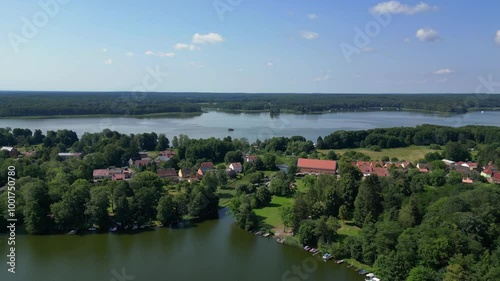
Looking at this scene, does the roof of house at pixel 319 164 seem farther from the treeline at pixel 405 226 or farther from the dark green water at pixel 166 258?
the dark green water at pixel 166 258

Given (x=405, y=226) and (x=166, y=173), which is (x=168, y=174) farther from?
(x=405, y=226)

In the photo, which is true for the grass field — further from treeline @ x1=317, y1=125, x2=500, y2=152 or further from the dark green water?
the dark green water

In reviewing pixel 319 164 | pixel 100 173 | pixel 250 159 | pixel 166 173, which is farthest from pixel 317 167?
pixel 100 173

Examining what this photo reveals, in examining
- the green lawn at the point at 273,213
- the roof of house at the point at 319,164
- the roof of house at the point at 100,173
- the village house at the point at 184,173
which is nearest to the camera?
the green lawn at the point at 273,213

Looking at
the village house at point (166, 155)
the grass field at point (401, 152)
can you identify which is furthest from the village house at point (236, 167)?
the grass field at point (401, 152)

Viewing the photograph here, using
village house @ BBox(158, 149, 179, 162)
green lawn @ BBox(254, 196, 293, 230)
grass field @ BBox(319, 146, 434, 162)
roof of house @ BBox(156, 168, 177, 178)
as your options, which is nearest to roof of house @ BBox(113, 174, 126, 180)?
roof of house @ BBox(156, 168, 177, 178)

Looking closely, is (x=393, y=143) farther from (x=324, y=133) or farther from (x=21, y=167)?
(x=21, y=167)

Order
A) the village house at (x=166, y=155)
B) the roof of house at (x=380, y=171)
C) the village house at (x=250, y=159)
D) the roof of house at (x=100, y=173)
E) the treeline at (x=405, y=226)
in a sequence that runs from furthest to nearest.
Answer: the village house at (x=166, y=155)
the village house at (x=250, y=159)
the roof of house at (x=380, y=171)
the roof of house at (x=100, y=173)
the treeline at (x=405, y=226)

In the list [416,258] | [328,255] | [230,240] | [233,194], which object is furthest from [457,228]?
[233,194]
